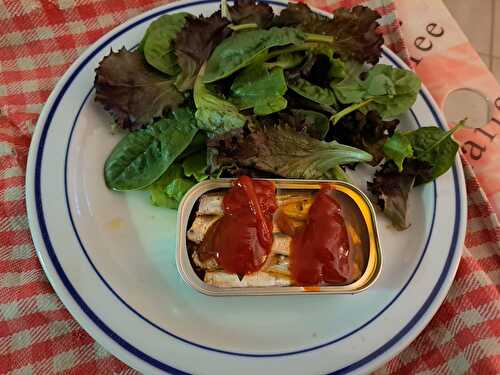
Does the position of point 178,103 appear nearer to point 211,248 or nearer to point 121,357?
point 211,248

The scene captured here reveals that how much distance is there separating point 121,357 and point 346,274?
55 centimetres

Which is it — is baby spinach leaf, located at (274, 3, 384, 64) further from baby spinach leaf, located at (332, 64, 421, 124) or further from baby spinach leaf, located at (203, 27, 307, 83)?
baby spinach leaf, located at (203, 27, 307, 83)

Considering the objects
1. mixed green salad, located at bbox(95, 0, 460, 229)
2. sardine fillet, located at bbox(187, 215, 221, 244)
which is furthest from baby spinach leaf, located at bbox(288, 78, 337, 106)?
sardine fillet, located at bbox(187, 215, 221, 244)

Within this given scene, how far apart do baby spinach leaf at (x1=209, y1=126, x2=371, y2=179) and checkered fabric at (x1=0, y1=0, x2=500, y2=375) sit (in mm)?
470

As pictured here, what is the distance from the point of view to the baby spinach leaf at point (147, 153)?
1331mm

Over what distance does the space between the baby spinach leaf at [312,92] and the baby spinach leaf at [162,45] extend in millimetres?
Answer: 348

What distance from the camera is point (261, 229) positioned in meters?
1.18

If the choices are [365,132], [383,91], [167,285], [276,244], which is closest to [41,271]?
[167,285]

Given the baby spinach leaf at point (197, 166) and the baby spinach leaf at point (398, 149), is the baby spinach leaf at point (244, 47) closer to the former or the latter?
the baby spinach leaf at point (197, 166)

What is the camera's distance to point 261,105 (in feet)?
4.43

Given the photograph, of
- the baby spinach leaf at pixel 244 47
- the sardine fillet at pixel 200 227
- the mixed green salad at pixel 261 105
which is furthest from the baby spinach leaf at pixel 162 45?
the sardine fillet at pixel 200 227

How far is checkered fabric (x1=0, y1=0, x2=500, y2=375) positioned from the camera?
118 centimetres

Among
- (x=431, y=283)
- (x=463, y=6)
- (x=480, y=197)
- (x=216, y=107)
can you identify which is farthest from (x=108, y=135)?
(x=463, y=6)

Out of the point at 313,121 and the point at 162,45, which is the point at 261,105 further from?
the point at 162,45
